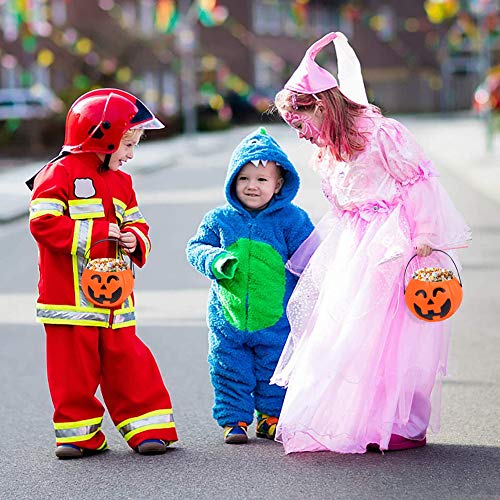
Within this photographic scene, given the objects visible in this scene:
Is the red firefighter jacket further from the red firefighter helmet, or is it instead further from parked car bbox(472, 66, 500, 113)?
parked car bbox(472, 66, 500, 113)

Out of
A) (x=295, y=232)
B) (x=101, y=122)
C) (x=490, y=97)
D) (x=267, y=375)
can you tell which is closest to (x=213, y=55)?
(x=490, y=97)

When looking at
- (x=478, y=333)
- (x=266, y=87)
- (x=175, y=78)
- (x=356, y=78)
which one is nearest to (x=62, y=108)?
(x=175, y=78)

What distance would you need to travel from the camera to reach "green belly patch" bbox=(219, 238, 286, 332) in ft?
17.2

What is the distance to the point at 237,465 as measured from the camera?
496 cm

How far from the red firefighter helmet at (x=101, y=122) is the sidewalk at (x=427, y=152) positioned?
11352 millimetres

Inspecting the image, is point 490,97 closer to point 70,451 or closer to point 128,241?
point 128,241

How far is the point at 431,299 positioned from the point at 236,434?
109cm

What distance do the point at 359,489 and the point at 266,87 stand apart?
58832mm

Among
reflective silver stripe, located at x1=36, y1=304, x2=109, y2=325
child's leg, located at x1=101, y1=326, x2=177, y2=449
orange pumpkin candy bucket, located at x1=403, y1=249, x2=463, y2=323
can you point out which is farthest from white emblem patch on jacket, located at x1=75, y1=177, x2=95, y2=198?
orange pumpkin candy bucket, located at x1=403, y1=249, x2=463, y2=323

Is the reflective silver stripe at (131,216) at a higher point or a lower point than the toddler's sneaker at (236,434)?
higher

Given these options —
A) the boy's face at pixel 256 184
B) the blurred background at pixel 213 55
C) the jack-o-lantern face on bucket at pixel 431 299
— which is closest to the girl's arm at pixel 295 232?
the boy's face at pixel 256 184

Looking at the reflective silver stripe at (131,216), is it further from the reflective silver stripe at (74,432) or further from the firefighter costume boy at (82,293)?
the reflective silver stripe at (74,432)

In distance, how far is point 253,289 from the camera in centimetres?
523

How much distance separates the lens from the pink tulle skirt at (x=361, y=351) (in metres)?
4.99
